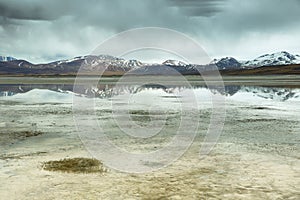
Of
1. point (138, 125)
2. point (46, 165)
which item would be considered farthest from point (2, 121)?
point (46, 165)

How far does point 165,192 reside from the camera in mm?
8836

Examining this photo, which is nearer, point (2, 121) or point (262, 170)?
point (262, 170)

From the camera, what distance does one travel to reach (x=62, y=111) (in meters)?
26.7

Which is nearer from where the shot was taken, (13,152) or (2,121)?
(13,152)

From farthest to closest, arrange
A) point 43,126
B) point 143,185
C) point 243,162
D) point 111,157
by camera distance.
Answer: point 43,126 → point 111,157 → point 243,162 → point 143,185

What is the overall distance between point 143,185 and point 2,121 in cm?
1478

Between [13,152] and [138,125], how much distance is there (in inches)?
309

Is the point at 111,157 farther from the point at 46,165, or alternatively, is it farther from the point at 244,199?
the point at 244,199

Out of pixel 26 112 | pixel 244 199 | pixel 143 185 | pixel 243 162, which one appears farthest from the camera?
pixel 26 112

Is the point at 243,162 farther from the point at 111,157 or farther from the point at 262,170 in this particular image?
the point at 111,157

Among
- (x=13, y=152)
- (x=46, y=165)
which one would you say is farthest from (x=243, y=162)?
(x=13, y=152)

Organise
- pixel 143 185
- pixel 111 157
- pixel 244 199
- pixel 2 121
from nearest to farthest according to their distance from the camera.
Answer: pixel 244 199 < pixel 143 185 < pixel 111 157 < pixel 2 121

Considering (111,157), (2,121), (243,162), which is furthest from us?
(2,121)

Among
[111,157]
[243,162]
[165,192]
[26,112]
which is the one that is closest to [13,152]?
[111,157]
